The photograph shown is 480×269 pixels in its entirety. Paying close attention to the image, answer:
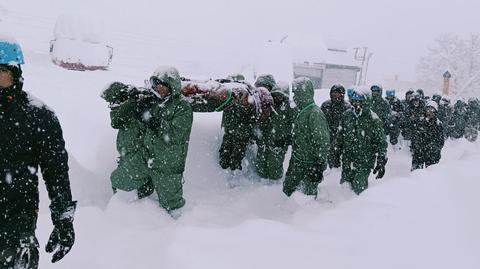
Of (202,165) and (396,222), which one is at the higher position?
(396,222)

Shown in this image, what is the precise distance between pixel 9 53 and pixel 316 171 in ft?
13.7

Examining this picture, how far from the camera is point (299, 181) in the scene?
5.95m

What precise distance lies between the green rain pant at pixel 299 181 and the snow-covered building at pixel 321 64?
89.3 feet

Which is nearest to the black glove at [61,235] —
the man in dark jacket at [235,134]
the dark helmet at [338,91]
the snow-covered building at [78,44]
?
the man in dark jacket at [235,134]

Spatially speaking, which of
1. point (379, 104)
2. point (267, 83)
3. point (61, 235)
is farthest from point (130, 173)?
point (379, 104)

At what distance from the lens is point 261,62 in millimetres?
18906

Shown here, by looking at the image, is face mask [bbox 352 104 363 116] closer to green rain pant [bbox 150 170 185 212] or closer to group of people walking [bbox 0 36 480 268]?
group of people walking [bbox 0 36 480 268]

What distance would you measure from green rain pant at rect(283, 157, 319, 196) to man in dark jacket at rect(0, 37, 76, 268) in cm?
372

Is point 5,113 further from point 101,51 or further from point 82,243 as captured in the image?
point 101,51

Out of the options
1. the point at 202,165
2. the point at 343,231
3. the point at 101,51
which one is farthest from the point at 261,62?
the point at 343,231

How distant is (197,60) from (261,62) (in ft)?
20.6

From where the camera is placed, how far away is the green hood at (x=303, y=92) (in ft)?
18.6

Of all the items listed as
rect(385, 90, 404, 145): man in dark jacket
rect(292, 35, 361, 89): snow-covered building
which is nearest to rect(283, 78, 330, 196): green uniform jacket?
rect(385, 90, 404, 145): man in dark jacket

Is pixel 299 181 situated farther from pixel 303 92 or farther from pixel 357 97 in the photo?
pixel 357 97
